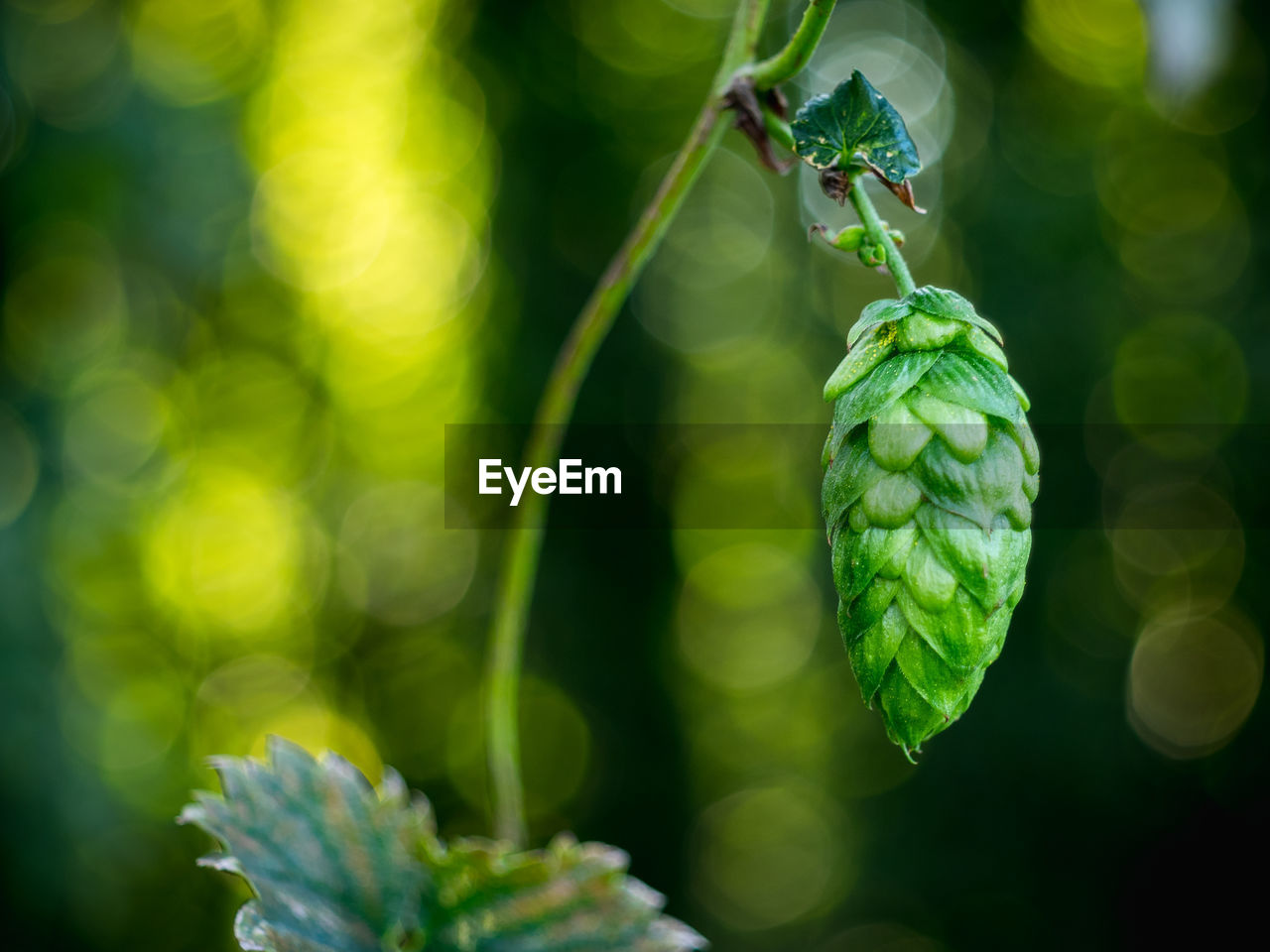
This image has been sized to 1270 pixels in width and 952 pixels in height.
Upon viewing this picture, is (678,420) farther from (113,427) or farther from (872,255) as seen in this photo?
(872,255)

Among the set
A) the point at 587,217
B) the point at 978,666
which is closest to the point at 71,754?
the point at 978,666

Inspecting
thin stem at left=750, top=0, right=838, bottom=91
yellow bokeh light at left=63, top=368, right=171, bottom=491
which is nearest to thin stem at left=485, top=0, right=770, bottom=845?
thin stem at left=750, top=0, right=838, bottom=91

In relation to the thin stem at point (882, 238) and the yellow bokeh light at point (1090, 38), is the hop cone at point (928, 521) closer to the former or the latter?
the thin stem at point (882, 238)

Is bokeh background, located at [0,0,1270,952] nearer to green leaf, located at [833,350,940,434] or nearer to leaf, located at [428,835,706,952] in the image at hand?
leaf, located at [428,835,706,952]

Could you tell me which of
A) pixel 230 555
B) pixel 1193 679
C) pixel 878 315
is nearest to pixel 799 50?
pixel 878 315

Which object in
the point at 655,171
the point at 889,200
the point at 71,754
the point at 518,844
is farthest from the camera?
the point at 655,171

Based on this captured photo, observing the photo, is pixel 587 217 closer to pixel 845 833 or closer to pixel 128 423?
pixel 128 423
